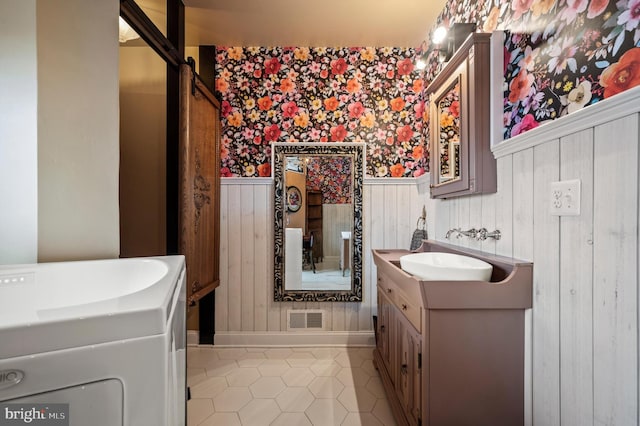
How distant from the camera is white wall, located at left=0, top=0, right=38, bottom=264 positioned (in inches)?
34.4

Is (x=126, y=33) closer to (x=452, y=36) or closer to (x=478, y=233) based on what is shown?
(x=452, y=36)

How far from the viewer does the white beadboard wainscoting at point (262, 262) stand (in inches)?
95.8

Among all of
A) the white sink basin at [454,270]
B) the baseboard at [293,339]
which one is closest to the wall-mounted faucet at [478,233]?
the white sink basin at [454,270]

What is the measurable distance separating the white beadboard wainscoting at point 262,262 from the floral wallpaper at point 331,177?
0.18m

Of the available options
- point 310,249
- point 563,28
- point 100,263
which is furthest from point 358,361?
point 563,28

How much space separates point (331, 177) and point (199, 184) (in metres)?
1.06

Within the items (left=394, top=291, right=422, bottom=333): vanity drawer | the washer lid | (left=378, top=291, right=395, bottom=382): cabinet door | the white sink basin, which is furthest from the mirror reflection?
the washer lid

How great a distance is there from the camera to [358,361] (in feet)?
7.16

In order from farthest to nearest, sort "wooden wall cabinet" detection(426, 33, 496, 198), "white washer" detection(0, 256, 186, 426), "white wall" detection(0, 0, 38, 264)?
"wooden wall cabinet" detection(426, 33, 496, 198) < "white wall" detection(0, 0, 38, 264) < "white washer" detection(0, 256, 186, 426)

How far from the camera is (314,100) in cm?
242

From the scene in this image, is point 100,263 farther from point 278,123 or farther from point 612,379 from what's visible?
point 278,123

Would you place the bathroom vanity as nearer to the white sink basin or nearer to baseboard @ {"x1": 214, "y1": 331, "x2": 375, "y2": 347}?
the white sink basin

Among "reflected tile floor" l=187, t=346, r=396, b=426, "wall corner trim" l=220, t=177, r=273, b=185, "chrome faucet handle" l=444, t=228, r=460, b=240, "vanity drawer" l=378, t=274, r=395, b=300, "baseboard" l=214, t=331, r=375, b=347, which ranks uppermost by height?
"wall corner trim" l=220, t=177, r=273, b=185

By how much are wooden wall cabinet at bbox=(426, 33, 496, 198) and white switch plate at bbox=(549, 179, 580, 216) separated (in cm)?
35
